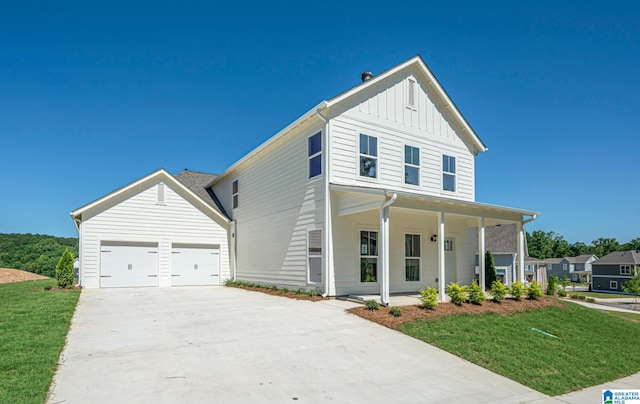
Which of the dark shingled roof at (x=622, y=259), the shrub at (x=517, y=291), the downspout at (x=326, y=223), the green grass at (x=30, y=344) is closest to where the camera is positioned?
the green grass at (x=30, y=344)

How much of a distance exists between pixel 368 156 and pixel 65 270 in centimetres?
1226

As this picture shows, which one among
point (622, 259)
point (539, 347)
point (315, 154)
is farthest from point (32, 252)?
point (622, 259)

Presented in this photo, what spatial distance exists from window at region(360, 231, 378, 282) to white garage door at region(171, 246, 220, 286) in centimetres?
941

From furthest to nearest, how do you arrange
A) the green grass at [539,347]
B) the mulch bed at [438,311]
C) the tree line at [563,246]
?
1. the tree line at [563,246]
2. the mulch bed at [438,311]
3. the green grass at [539,347]

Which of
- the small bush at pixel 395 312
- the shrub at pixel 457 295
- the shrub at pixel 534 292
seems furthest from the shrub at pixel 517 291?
the small bush at pixel 395 312

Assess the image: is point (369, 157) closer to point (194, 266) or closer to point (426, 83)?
point (426, 83)

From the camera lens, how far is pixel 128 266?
1761cm

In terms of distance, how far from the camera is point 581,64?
47.5 ft

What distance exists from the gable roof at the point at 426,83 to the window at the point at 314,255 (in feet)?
12.4

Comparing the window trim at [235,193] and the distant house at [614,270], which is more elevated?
the window trim at [235,193]

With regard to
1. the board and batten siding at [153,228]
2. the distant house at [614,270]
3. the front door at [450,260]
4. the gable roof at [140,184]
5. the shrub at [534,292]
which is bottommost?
the distant house at [614,270]

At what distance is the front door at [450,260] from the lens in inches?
622

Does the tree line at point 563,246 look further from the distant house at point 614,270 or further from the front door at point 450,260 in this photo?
the front door at point 450,260

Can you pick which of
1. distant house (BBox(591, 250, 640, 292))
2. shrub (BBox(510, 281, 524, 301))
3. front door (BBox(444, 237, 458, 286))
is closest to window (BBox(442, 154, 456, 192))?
front door (BBox(444, 237, 458, 286))
